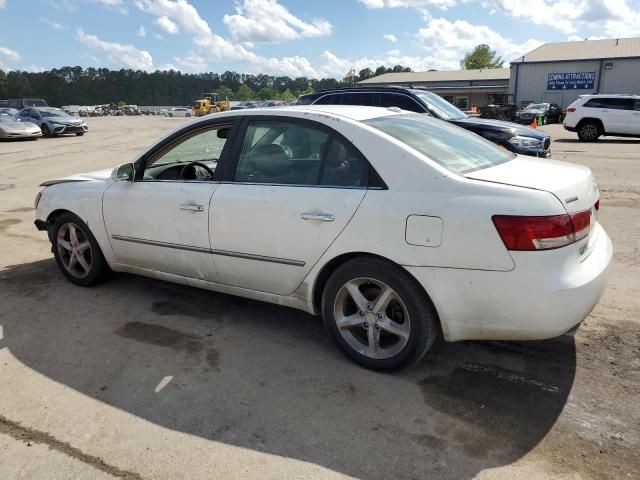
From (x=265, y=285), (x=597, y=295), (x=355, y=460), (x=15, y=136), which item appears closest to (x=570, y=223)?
(x=597, y=295)

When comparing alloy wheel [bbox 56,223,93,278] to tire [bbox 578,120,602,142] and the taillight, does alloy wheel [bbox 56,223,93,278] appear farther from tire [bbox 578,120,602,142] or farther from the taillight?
tire [bbox 578,120,602,142]

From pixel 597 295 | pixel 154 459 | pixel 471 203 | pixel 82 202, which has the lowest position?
pixel 154 459

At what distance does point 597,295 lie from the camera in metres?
2.81

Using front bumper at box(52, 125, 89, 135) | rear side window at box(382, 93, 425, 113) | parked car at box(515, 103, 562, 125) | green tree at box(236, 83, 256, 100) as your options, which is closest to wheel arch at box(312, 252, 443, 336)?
rear side window at box(382, 93, 425, 113)

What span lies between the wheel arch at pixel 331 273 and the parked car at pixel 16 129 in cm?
2423

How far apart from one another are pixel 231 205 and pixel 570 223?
212 centimetres

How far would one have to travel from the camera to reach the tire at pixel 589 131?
18344 mm

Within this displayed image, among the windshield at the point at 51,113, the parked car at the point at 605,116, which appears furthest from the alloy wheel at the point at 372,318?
the windshield at the point at 51,113

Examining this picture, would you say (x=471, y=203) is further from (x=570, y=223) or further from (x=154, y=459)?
(x=154, y=459)

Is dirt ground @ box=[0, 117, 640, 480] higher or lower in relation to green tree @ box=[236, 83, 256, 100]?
lower

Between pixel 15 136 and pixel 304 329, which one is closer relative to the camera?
pixel 304 329

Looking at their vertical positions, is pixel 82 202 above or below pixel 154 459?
above

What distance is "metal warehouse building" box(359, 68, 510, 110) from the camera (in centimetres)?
5966

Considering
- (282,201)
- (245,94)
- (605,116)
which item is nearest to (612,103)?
(605,116)
